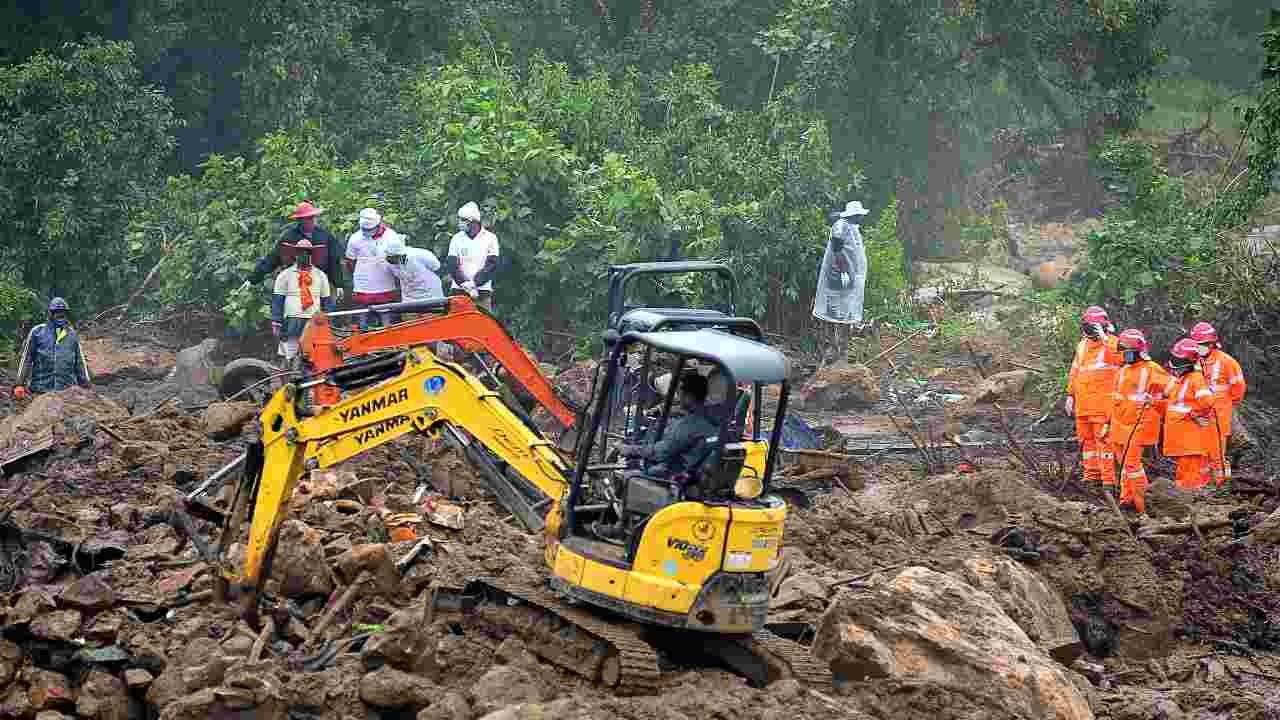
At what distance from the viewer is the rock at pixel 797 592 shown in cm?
1030

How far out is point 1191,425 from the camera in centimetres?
1462

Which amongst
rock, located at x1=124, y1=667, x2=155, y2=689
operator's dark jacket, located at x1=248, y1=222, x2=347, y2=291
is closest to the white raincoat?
operator's dark jacket, located at x1=248, y1=222, x2=347, y2=291

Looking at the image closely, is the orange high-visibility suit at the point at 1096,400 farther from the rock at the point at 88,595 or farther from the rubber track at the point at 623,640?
the rock at the point at 88,595

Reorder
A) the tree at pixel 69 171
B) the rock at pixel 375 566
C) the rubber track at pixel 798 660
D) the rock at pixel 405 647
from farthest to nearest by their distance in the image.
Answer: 1. the tree at pixel 69 171
2. the rock at pixel 375 566
3. the rubber track at pixel 798 660
4. the rock at pixel 405 647

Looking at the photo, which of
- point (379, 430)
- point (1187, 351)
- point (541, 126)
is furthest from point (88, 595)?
point (541, 126)

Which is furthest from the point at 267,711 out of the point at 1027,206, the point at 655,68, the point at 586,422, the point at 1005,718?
the point at 1027,206

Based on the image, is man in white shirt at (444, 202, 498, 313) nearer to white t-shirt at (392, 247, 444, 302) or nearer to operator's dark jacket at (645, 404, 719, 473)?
white t-shirt at (392, 247, 444, 302)

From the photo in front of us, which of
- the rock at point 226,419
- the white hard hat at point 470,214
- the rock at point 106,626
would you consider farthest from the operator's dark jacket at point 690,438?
the white hard hat at point 470,214

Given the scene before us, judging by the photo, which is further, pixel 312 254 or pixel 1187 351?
pixel 312 254

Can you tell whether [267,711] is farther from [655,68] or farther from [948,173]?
[948,173]

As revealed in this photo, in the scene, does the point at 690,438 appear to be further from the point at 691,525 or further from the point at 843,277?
the point at 843,277

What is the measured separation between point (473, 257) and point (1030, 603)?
8303 mm

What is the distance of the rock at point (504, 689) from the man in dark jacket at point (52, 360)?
9.68m

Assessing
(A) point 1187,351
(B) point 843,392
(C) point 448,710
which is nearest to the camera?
(C) point 448,710
